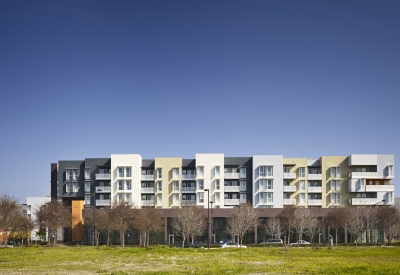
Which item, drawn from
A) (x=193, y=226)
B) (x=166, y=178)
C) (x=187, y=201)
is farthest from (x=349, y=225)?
(x=166, y=178)

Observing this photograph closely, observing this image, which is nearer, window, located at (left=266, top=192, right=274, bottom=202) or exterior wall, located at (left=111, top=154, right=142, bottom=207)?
window, located at (left=266, top=192, right=274, bottom=202)

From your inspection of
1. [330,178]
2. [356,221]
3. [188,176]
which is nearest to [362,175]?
[330,178]

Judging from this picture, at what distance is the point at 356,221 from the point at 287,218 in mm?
9968

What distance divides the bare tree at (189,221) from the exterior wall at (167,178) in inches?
567

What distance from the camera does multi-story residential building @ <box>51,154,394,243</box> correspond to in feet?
278

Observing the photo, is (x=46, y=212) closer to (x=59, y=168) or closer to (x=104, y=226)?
(x=104, y=226)

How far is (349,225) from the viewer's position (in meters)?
69.7

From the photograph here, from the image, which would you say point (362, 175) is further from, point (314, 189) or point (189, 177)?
point (189, 177)

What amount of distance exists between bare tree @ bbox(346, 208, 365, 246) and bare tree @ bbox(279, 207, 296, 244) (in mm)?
8009

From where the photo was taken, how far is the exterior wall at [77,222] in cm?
8149

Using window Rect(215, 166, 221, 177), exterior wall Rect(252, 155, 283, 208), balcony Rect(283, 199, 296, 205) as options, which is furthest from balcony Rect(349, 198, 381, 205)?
window Rect(215, 166, 221, 177)

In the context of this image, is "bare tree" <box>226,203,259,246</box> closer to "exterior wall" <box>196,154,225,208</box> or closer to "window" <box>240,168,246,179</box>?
"exterior wall" <box>196,154,225,208</box>

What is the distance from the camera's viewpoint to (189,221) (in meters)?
66.8

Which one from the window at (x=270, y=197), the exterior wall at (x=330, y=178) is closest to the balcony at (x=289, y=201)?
the window at (x=270, y=197)
